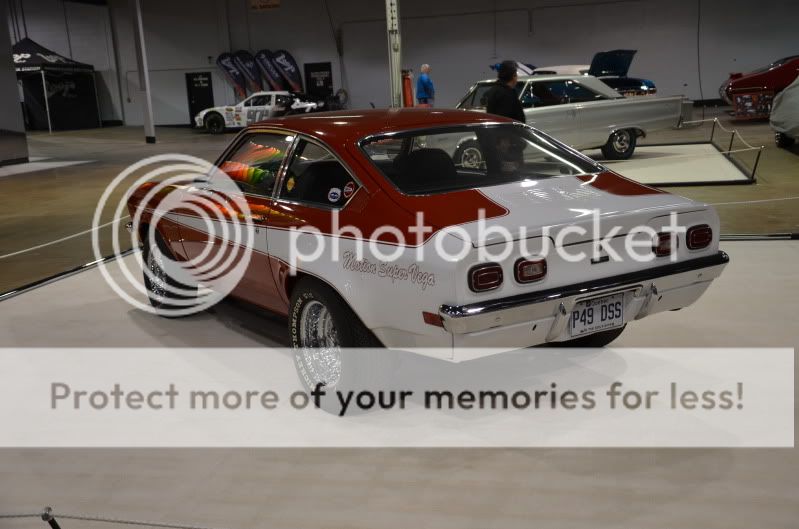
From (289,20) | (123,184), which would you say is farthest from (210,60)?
(123,184)

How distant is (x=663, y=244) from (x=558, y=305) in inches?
27.9

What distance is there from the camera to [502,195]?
3.80 m

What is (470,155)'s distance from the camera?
15.7 ft

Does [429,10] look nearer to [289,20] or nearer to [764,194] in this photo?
[289,20]

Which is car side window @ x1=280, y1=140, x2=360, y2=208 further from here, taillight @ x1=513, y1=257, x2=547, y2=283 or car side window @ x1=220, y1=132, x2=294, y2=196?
taillight @ x1=513, y1=257, x2=547, y2=283

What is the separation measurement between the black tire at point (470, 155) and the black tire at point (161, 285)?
7.12 feet

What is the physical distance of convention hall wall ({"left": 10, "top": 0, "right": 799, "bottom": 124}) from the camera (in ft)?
83.6

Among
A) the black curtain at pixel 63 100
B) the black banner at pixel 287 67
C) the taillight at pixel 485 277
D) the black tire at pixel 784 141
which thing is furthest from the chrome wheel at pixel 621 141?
the black curtain at pixel 63 100

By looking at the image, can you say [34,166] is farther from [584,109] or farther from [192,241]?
[192,241]

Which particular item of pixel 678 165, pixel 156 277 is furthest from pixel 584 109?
pixel 156 277

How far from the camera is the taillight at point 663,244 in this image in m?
3.73

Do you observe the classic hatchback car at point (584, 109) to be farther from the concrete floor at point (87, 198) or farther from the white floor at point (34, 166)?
the white floor at point (34, 166)

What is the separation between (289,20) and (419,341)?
93.4 ft
